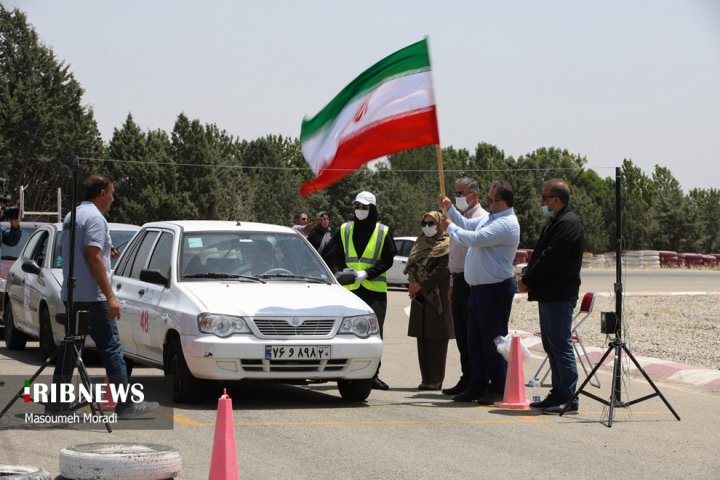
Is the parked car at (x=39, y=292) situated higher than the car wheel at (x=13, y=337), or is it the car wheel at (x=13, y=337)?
the parked car at (x=39, y=292)

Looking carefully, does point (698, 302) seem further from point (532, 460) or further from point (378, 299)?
point (532, 460)

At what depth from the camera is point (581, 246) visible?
11.3 metres

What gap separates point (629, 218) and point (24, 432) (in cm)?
9094

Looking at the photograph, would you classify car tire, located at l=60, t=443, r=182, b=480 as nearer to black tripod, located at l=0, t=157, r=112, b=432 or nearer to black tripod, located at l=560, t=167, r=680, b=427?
black tripod, located at l=0, t=157, r=112, b=432

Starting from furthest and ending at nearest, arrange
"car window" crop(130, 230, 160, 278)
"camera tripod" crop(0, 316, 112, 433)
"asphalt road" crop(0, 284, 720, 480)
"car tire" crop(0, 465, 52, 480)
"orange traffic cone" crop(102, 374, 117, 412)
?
"car window" crop(130, 230, 160, 278) < "orange traffic cone" crop(102, 374, 117, 412) < "camera tripod" crop(0, 316, 112, 433) < "asphalt road" crop(0, 284, 720, 480) < "car tire" crop(0, 465, 52, 480)

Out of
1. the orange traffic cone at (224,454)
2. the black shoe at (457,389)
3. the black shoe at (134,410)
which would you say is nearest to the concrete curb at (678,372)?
the black shoe at (457,389)

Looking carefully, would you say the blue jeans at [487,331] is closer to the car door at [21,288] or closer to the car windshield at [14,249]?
the car door at [21,288]

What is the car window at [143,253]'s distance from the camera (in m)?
12.7

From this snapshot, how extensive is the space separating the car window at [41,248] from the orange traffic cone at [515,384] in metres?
7.00

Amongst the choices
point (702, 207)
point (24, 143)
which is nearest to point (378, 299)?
point (24, 143)

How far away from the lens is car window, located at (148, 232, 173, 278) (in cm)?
1196

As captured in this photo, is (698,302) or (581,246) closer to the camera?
(581,246)

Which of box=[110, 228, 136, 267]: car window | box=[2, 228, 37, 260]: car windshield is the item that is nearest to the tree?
box=[2, 228, 37, 260]: car windshield

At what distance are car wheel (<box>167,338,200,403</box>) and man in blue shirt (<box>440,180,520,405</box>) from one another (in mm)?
2649
